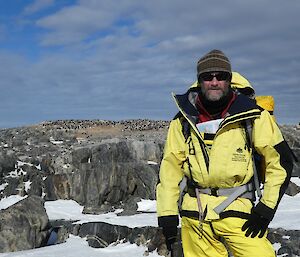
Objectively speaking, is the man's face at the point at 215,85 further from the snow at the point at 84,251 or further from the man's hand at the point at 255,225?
the snow at the point at 84,251

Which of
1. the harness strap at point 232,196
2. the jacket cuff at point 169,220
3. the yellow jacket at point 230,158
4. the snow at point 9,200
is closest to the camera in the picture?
the yellow jacket at point 230,158

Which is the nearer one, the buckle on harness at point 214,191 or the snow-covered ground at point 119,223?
the buckle on harness at point 214,191

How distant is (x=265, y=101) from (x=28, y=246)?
26.9ft

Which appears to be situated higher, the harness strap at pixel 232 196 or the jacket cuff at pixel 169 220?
the harness strap at pixel 232 196

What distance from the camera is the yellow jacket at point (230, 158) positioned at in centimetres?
319

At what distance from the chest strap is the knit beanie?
885 mm

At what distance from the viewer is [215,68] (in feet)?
10.9

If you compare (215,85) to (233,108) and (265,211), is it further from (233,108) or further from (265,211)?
(265,211)

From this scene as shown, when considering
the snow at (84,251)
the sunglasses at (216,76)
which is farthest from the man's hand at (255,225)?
the snow at (84,251)

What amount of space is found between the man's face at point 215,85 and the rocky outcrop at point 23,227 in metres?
7.94

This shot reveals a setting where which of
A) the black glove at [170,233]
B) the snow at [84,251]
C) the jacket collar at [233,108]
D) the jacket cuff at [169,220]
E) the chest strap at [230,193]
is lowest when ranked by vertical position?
the snow at [84,251]

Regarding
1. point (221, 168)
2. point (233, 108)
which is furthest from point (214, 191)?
point (233, 108)

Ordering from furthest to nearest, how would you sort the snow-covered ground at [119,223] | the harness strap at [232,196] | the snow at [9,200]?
the snow at [9,200], the snow-covered ground at [119,223], the harness strap at [232,196]

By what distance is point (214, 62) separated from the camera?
132 inches
